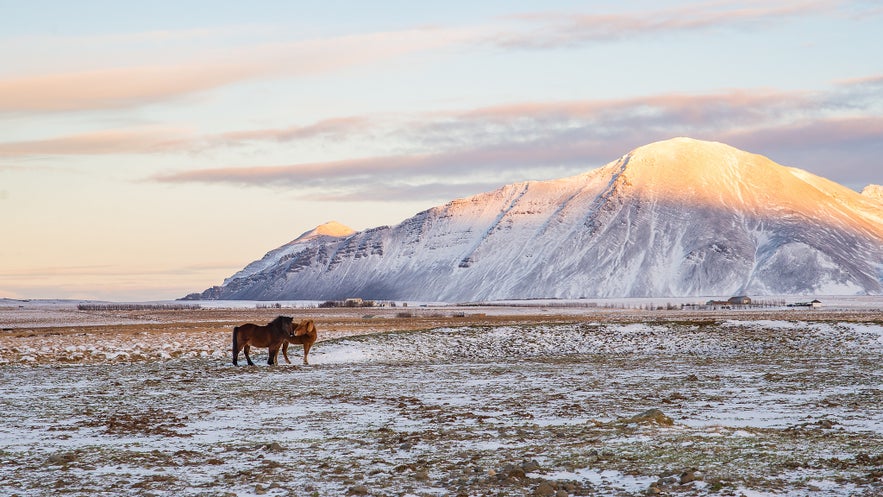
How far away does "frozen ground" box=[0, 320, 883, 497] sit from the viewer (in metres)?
14.3

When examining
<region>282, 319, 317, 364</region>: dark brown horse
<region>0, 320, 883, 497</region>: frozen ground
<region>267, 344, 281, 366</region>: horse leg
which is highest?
<region>282, 319, 317, 364</region>: dark brown horse

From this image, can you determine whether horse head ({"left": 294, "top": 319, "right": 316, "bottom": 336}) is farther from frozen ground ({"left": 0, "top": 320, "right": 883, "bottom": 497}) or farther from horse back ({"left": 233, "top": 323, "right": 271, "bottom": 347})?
horse back ({"left": 233, "top": 323, "right": 271, "bottom": 347})

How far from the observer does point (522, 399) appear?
25.1 metres

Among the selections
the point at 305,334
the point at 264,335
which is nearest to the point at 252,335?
the point at 264,335

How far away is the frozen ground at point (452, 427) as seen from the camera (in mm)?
14328

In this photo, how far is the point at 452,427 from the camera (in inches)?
A: 790

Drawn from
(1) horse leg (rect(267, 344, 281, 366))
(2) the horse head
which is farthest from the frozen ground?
(2) the horse head

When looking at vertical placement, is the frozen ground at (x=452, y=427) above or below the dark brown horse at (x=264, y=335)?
below

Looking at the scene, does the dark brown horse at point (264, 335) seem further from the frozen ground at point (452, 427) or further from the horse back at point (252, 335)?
the frozen ground at point (452, 427)

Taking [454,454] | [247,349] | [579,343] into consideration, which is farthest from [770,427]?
[579,343]

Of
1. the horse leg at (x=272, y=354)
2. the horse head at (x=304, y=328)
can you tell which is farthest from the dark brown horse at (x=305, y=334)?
the horse leg at (x=272, y=354)

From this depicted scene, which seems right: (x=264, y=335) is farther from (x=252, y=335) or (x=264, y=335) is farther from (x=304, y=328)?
(x=304, y=328)

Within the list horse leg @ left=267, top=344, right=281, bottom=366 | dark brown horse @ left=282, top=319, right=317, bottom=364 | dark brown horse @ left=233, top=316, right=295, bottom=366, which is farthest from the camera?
dark brown horse @ left=282, top=319, right=317, bottom=364

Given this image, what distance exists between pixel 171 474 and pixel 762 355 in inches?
1291
